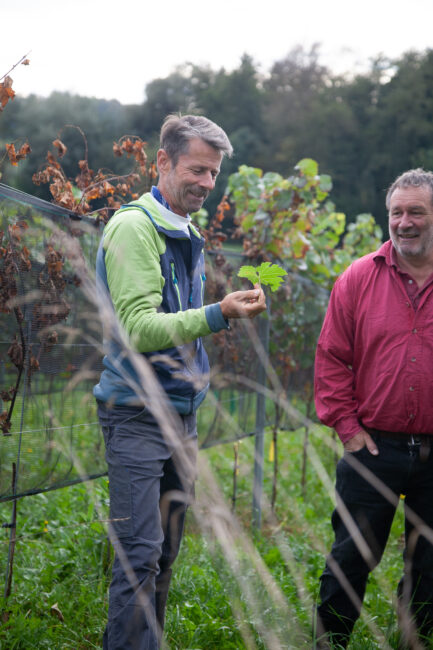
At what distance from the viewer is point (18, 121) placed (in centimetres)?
2858

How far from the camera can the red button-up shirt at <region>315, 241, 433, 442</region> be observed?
2.64m

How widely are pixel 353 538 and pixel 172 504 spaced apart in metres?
0.79

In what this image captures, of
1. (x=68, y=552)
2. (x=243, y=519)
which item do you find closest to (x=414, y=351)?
(x=68, y=552)

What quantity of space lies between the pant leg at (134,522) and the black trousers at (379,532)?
2.95 feet

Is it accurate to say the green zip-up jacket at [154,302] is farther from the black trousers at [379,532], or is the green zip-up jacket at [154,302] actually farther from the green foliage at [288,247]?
the green foliage at [288,247]

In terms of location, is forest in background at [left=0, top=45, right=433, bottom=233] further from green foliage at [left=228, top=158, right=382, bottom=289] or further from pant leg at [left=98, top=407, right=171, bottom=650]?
pant leg at [left=98, top=407, right=171, bottom=650]

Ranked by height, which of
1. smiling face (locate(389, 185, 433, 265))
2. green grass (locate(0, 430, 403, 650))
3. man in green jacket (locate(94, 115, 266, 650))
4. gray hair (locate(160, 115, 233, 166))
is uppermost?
gray hair (locate(160, 115, 233, 166))

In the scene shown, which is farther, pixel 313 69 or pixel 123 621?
pixel 313 69

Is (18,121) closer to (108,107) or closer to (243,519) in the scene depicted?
→ (108,107)

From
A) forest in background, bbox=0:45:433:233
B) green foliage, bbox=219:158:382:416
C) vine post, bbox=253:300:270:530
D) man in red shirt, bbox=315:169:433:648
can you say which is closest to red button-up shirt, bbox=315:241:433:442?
man in red shirt, bbox=315:169:433:648

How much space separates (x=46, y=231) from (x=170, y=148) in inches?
25.1

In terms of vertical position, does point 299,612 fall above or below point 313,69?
below

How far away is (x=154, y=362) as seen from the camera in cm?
212

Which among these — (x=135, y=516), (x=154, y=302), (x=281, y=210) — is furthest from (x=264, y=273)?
(x=281, y=210)
